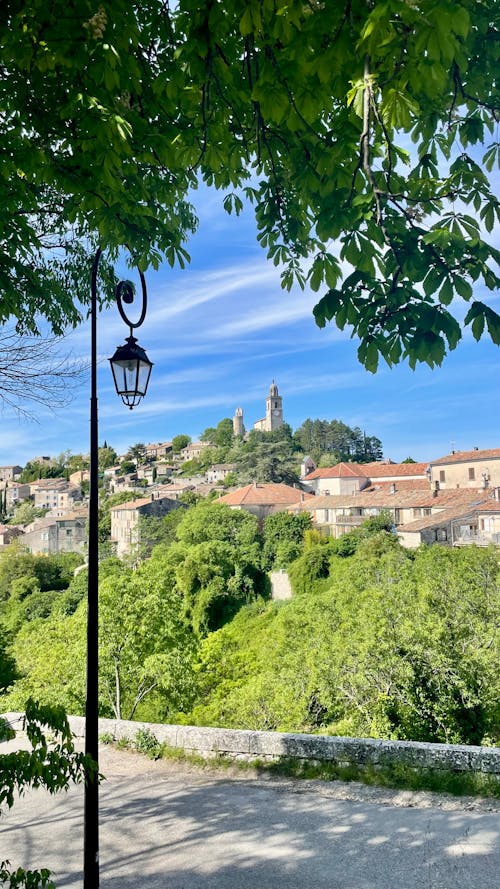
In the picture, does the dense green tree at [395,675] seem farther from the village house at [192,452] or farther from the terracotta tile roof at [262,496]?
the village house at [192,452]

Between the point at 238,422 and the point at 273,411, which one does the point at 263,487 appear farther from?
the point at 238,422

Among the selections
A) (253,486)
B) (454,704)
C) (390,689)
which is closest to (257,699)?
(390,689)

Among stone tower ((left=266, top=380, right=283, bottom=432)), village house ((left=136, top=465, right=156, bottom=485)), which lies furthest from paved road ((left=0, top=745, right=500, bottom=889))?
stone tower ((left=266, top=380, right=283, bottom=432))

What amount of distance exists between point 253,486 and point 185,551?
21650 millimetres

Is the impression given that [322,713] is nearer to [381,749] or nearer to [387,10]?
[381,749]

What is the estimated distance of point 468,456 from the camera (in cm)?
5944

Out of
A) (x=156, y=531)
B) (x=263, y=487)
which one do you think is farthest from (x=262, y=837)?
(x=263, y=487)

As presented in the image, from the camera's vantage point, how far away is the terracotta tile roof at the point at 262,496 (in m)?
67.1

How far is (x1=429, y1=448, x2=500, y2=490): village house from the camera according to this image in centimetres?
5556

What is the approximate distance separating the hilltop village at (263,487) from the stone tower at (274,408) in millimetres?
210

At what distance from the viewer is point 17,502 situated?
98.2 meters

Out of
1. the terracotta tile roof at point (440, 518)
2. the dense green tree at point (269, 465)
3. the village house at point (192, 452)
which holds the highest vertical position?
the village house at point (192, 452)

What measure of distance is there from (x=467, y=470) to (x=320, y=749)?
5582cm

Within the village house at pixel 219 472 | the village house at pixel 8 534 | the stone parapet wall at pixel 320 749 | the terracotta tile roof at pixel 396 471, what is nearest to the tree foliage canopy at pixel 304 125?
the stone parapet wall at pixel 320 749
